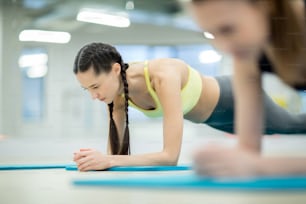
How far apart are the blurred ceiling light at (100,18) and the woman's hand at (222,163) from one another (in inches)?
32.7

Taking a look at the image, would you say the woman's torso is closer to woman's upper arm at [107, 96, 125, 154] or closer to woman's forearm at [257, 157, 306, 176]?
woman's upper arm at [107, 96, 125, 154]

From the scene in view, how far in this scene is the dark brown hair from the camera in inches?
12.0

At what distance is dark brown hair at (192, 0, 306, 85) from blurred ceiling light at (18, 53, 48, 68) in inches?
36.4

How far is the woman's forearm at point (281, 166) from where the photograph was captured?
31cm

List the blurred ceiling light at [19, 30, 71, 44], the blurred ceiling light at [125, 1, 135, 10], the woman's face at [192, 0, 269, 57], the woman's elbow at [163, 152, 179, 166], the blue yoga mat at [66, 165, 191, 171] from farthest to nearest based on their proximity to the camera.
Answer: the blurred ceiling light at [19, 30, 71, 44] → the blurred ceiling light at [125, 1, 135, 10] → the woman's elbow at [163, 152, 179, 166] → the blue yoga mat at [66, 165, 191, 171] → the woman's face at [192, 0, 269, 57]

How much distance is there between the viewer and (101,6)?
3.64ft

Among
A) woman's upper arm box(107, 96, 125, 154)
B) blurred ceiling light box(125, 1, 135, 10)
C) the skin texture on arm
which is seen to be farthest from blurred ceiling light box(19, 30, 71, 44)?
the skin texture on arm

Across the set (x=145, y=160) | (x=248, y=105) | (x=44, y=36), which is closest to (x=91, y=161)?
(x=145, y=160)

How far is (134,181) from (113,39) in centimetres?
67

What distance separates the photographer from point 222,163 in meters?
0.31

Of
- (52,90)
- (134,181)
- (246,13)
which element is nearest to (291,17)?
(246,13)

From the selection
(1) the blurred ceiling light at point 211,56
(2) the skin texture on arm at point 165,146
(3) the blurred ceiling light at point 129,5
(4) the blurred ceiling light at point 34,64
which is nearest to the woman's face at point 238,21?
(1) the blurred ceiling light at point 211,56

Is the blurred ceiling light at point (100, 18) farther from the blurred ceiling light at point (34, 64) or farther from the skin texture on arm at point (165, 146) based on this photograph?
the skin texture on arm at point (165, 146)

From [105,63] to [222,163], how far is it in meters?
0.45
